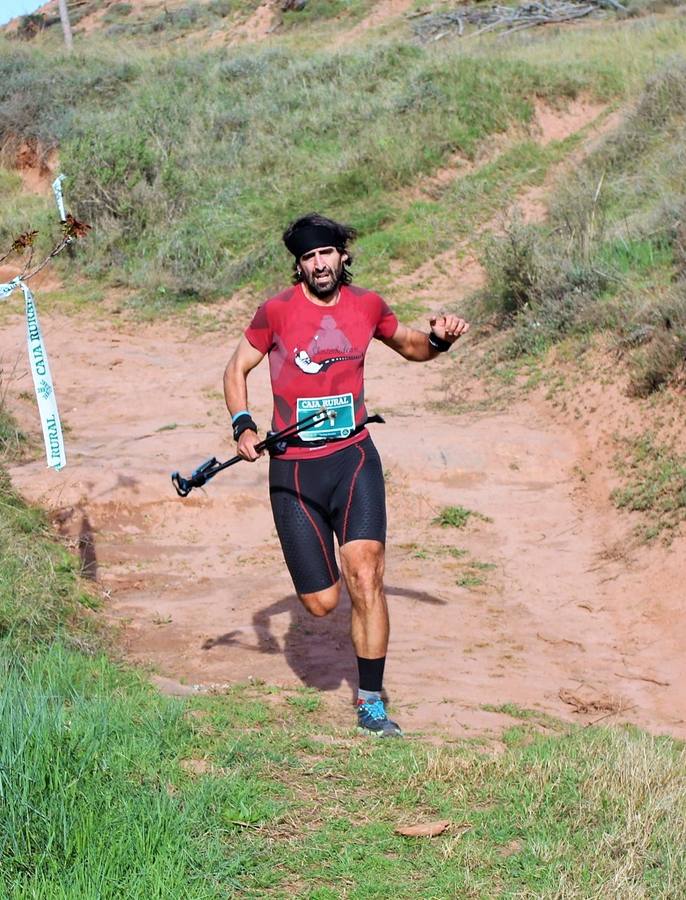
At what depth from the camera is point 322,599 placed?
16.9 feet

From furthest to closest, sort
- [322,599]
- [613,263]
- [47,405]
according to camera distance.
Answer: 1. [613,263]
2. [47,405]
3. [322,599]

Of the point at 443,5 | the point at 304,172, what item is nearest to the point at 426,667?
the point at 304,172

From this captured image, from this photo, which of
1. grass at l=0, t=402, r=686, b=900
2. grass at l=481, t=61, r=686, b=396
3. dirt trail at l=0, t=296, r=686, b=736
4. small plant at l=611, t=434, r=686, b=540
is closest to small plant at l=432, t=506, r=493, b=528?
dirt trail at l=0, t=296, r=686, b=736

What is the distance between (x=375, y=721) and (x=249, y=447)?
126cm

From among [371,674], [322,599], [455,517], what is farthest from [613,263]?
[371,674]

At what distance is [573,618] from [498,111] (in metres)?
11.5

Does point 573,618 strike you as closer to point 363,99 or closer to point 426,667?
point 426,667

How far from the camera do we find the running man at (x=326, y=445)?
502cm

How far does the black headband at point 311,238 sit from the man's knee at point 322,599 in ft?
Result: 4.79

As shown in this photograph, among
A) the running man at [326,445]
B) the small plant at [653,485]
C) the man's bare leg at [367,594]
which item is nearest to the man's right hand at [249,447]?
the running man at [326,445]

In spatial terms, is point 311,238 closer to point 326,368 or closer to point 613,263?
point 326,368

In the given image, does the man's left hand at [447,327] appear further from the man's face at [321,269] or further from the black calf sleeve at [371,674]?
the black calf sleeve at [371,674]

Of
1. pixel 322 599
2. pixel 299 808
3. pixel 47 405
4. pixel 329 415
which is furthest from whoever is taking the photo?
pixel 47 405

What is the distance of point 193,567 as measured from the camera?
314 inches
